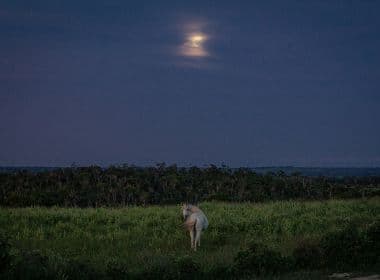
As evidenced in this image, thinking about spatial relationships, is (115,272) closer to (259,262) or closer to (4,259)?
(4,259)

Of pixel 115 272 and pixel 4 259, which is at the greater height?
pixel 4 259

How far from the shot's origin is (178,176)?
208ft

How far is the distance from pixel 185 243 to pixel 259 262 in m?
5.45

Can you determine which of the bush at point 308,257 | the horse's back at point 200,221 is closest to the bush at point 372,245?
the bush at point 308,257

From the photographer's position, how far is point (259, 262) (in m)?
14.4

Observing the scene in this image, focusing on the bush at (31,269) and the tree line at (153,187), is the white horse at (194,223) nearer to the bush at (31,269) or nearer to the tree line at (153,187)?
the bush at (31,269)

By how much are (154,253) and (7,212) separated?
38.7 feet

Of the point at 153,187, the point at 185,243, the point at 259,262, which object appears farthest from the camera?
the point at 153,187

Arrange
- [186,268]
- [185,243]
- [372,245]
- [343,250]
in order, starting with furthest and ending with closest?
[185,243] → [372,245] → [343,250] → [186,268]

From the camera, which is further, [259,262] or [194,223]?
[194,223]

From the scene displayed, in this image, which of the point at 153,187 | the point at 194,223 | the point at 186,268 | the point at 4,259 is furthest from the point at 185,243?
the point at 153,187

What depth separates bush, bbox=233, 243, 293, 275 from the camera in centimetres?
1427

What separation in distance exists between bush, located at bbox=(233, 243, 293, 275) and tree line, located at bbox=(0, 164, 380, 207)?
3174 centimetres

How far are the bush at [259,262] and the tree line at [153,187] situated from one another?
31.7m
